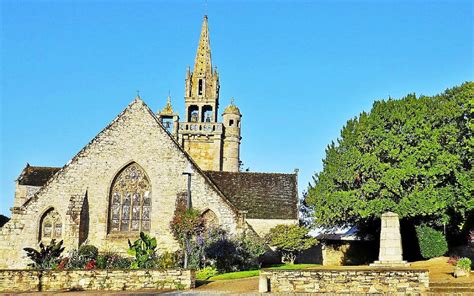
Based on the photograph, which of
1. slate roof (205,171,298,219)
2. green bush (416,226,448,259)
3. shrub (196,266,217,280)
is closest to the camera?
shrub (196,266,217,280)

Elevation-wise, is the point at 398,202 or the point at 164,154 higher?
the point at 164,154

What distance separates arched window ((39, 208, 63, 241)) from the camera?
33125mm

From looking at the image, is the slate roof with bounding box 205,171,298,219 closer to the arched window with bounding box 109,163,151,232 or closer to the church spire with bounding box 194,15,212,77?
the arched window with bounding box 109,163,151,232

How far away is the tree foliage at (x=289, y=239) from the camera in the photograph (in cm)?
3634

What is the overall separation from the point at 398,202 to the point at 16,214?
20.8 m

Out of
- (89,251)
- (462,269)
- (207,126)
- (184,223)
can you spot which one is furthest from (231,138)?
(462,269)

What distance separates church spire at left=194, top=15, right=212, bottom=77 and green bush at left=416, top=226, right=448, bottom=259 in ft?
106

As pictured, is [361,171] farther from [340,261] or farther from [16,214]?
[16,214]

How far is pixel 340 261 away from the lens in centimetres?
4059

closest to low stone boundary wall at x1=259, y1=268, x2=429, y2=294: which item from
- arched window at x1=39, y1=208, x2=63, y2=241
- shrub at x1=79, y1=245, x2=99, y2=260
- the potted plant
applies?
the potted plant

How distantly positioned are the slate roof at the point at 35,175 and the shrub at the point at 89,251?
421 inches

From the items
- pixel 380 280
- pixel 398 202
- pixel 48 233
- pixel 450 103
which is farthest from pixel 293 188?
pixel 380 280

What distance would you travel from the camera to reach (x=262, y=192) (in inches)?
1629

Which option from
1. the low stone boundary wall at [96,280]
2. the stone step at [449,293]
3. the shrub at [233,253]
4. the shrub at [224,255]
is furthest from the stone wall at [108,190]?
the stone step at [449,293]
